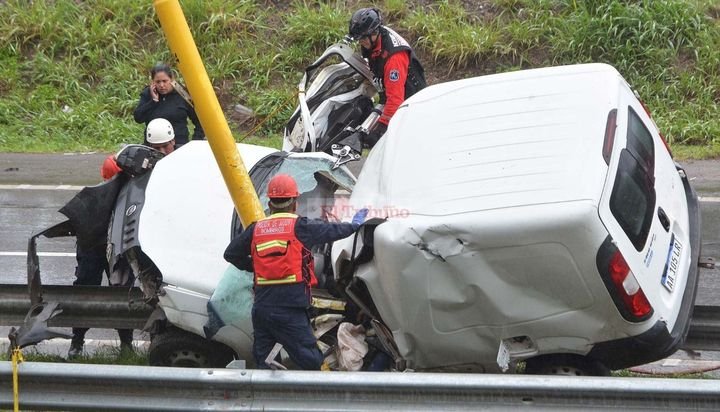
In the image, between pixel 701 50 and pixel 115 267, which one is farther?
pixel 701 50

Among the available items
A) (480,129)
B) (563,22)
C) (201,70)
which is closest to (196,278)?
(201,70)

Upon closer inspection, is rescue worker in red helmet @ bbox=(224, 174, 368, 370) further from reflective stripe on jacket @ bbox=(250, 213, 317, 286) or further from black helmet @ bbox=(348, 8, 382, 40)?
black helmet @ bbox=(348, 8, 382, 40)

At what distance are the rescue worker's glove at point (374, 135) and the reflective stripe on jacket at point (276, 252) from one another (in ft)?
8.17

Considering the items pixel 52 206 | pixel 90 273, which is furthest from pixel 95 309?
pixel 52 206

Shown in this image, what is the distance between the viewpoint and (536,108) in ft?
20.3

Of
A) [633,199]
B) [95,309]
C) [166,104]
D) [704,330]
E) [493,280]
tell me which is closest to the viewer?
[493,280]

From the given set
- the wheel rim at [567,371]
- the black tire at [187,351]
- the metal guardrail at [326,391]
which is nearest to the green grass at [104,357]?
the black tire at [187,351]

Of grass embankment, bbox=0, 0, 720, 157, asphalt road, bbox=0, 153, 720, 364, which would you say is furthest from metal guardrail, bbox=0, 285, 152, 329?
grass embankment, bbox=0, 0, 720, 157

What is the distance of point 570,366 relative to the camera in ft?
19.3

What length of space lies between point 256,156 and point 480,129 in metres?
1.72

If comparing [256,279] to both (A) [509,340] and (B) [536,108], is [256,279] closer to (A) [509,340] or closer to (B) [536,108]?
(A) [509,340]

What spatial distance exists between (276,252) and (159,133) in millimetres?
2398

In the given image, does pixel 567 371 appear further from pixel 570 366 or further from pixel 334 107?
pixel 334 107

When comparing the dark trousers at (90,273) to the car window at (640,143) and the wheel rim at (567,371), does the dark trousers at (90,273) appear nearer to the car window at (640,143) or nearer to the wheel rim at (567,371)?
the wheel rim at (567,371)
